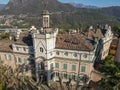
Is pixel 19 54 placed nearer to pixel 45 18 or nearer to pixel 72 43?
pixel 45 18

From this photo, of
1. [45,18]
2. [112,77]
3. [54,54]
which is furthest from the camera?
[54,54]

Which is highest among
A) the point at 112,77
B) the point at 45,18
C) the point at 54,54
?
the point at 45,18

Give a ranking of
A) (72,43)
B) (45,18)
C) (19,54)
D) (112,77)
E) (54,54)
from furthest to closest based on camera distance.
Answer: (19,54) < (54,54) < (72,43) < (45,18) < (112,77)

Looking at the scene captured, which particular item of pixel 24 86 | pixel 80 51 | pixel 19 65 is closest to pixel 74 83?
pixel 80 51

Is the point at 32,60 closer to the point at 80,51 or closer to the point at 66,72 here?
the point at 66,72

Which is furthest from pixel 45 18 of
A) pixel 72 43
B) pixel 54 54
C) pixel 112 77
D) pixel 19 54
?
pixel 112 77

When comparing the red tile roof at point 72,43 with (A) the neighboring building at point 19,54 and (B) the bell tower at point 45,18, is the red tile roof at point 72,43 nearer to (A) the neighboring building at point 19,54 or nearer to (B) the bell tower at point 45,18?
(B) the bell tower at point 45,18

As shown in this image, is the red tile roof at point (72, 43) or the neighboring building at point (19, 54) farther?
the neighboring building at point (19, 54)

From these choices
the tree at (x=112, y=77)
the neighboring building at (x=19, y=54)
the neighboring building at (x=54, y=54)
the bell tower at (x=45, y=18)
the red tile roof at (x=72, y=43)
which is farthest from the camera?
the neighboring building at (x=19, y=54)

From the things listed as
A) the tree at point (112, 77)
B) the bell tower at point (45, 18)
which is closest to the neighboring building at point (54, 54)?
the bell tower at point (45, 18)

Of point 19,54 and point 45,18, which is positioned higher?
point 45,18
